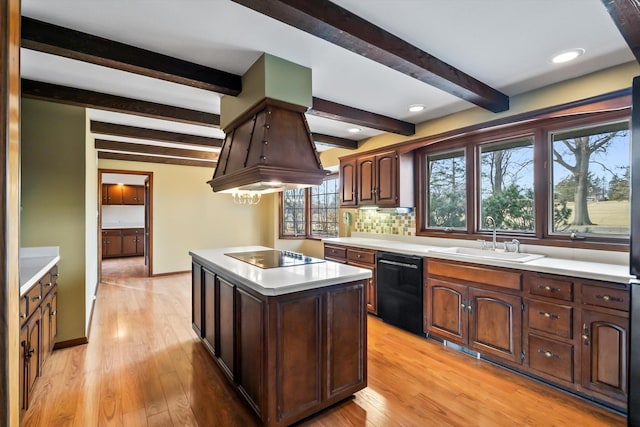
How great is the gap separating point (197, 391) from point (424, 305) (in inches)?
86.2

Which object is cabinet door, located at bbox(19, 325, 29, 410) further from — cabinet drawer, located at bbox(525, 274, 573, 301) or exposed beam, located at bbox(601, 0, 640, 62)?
exposed beam, located at bbox(601, 0, 640, 62)

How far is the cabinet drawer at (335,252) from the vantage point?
4090 millimetres

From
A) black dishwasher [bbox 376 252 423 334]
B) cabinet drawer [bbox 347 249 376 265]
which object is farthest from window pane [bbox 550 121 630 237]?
cabinet drawer [bbox 347 249 376 265]

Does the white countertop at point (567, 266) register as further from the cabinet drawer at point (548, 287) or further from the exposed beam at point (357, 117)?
the exposed beam at point (357, 117)

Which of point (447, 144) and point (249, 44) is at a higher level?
point (249, 44)

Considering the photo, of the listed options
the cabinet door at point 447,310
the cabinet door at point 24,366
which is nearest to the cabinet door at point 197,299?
the cabinet door at point 24,366

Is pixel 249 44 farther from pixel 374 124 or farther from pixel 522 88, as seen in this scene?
pixel 522 88

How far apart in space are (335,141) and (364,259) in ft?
5.83

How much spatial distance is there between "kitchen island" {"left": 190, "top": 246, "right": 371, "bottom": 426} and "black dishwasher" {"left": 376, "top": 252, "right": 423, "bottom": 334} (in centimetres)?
118

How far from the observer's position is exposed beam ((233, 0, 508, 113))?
1.48m

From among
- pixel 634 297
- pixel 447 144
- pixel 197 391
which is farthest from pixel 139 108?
pixel 634 297

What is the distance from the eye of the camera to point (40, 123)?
287 centimetres

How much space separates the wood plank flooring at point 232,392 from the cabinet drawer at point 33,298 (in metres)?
0.67

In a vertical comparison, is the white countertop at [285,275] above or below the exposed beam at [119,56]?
below
